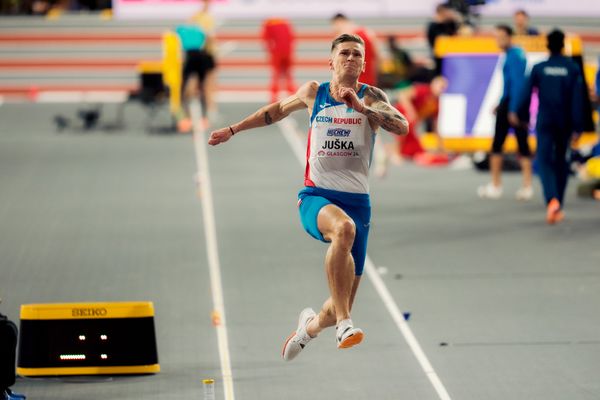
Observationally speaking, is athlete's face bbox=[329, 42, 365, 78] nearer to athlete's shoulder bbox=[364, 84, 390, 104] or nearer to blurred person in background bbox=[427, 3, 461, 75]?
athlete's shoulder bbox=[364, 84, 390, 104]

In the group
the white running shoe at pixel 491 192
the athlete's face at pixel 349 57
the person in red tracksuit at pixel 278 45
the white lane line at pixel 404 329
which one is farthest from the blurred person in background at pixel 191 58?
the athlete's face at pixel 349 57

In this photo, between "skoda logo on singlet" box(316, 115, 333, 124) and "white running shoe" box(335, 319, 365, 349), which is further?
"skoda logo on singlet" box(316, 115, 333, 124)

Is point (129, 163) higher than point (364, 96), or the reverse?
point (364, 96)

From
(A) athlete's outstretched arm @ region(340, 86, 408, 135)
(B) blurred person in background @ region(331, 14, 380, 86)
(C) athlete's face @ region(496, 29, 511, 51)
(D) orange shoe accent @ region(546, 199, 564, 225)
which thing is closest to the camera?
(A) athlete's outstretched arm @ region(340, 86, 408, 135)

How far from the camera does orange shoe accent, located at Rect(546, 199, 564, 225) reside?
1419 centimetres

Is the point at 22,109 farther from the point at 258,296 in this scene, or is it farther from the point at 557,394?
the point at 557,394

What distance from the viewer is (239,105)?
83.1ft

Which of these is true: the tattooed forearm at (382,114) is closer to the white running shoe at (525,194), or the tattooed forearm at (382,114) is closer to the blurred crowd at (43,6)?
the white running shoe at (525,194)

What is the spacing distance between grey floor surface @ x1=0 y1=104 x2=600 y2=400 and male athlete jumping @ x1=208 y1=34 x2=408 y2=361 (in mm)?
1121

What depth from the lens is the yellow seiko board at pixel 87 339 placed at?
8562 mm

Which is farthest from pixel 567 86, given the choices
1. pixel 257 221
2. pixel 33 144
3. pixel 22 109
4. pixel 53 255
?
pixel 22 109

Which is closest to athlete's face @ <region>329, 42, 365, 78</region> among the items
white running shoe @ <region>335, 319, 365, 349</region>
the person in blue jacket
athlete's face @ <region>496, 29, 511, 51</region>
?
white running shoe @ <region>335, 319, 365, 349</region>

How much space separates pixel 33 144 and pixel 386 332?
11.7 metres

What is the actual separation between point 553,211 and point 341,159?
23.6 ft
